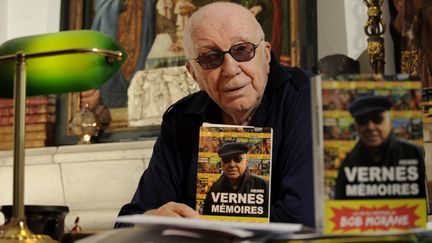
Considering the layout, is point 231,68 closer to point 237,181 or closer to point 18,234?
point 237,181

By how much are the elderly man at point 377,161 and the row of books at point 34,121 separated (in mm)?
3897

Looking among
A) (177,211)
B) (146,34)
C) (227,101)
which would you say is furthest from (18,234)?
(146,34)

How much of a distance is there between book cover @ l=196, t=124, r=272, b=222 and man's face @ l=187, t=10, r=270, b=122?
339mm

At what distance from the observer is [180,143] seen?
191cm

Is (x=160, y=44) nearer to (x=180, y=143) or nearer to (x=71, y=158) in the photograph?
(x=71, y=158)

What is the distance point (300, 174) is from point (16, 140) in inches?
26.5

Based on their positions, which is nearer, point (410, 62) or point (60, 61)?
point (60, 61)

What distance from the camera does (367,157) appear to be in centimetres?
91

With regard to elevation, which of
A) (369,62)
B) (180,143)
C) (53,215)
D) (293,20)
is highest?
(293,20)

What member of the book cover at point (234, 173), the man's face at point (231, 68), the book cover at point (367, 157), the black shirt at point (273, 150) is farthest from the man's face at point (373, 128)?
the man's face at point (231, 68)

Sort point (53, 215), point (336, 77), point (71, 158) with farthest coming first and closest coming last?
point (71, 158)
point (53, 215)
point (336, 77)

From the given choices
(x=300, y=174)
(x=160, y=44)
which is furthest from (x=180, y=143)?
(x=160, y=44)

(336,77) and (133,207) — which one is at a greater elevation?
(336,77)

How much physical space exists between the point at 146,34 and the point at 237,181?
3.10 meters
